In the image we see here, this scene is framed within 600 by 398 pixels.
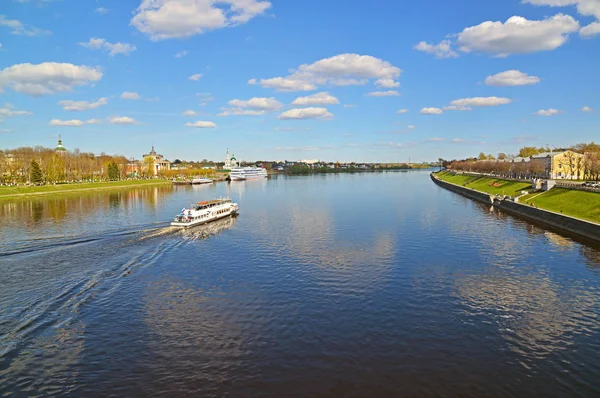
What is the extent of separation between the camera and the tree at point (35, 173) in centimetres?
11200

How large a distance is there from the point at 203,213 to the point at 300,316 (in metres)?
37.4

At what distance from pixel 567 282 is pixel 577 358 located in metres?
12.2

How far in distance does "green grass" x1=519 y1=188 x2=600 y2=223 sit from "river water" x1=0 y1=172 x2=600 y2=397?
282 inches

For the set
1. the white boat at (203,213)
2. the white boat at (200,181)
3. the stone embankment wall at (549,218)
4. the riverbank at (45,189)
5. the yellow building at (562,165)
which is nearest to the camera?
the stone embankment wall at (549,218)

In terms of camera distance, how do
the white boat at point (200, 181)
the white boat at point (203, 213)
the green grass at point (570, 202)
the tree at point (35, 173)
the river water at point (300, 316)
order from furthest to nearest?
1. the white boat at point (200, 181)
2. the tree at point (35, 173)
3. the white boat at point (203, 213)
4. the green grass at point (570, 202)
5. the river water at point (300, 316)

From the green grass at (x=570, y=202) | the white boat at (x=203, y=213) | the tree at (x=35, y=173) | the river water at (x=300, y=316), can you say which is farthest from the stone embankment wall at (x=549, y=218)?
the tree at (x=35, y=173)

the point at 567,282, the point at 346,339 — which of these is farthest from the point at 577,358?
the point at 567,282

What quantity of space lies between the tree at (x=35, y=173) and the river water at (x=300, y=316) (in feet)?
271

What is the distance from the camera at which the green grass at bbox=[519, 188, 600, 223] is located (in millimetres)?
46500

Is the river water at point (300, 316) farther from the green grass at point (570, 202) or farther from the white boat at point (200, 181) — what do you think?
the white boat at point (200, 181)

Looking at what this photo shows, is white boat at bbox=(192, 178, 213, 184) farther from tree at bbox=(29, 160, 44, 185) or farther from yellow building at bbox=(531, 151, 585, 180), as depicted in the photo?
yellow building at bbox=(531, 151, 585, 180)

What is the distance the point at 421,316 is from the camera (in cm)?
2198

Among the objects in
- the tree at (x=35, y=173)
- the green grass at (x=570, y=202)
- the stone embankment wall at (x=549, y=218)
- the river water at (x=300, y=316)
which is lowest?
the river water at (x=300, y=316)

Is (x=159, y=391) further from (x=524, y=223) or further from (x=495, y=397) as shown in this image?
(x=524, y=223)
